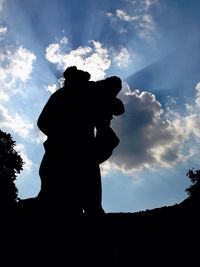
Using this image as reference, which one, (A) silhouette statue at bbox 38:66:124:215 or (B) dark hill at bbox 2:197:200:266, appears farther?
(A) silhouette statue at bbox 38:66:124:215

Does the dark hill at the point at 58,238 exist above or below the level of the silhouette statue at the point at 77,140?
below

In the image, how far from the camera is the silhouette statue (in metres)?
3.39

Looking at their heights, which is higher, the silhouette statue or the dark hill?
the silhouette statue

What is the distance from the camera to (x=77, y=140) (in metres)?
3.57

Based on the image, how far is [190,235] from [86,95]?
3005 millimetres


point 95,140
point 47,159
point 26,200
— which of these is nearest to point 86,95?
point 95,140

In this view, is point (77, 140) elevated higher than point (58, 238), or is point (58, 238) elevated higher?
point (77, 140)

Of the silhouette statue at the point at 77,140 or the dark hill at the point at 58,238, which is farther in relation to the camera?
the silhouette statue at the point at 77,140

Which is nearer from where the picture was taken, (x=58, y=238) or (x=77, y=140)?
(x=58, y=238)

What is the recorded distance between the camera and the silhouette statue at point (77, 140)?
3.39 metres

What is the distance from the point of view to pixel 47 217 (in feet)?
10.6

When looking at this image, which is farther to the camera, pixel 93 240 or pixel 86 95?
pixel 86 95

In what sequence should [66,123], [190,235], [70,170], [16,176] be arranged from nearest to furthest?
[70,170], [66,123], [190,235], [16,176]

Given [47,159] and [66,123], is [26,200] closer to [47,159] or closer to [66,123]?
[47,159]
